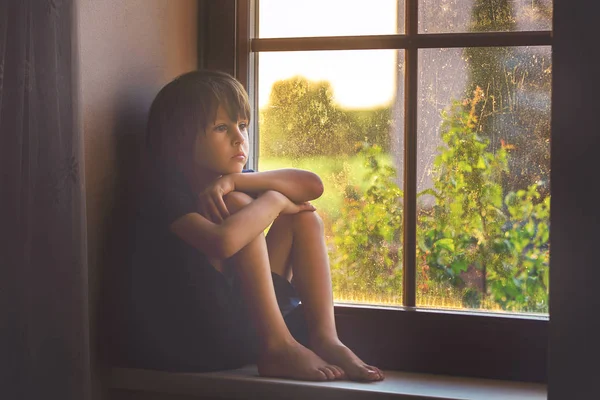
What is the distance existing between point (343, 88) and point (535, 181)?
0.52 m

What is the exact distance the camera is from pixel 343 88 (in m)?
1.65

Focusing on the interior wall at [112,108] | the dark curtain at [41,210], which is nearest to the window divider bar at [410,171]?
the interior wall at [112,108]

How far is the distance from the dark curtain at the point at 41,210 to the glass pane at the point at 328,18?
638 mm

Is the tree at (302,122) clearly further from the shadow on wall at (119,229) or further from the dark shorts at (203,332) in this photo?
the dark shorts at (203,332)

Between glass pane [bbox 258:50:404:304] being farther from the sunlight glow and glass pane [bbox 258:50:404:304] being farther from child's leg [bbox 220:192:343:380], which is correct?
child's leg [bbox 220:192:343:380]

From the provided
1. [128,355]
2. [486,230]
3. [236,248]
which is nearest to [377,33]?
[486,230]

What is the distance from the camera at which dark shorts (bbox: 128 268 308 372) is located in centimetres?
137

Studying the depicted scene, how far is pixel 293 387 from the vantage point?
51.2 inches

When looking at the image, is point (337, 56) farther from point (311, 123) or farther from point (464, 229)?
point (464, 229)

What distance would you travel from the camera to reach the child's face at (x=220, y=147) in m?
1.42

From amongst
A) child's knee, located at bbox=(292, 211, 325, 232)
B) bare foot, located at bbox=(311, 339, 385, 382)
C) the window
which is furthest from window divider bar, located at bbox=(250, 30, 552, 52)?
bare foot, located at bbox=(311, 339, 385, 382)

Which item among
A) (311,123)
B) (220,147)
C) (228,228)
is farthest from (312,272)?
(311,123)

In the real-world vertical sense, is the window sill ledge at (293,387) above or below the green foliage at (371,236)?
below

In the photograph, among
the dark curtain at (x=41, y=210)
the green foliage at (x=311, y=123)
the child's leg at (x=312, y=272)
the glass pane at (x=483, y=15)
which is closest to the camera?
the dark curtain at (x=41, y=210)
